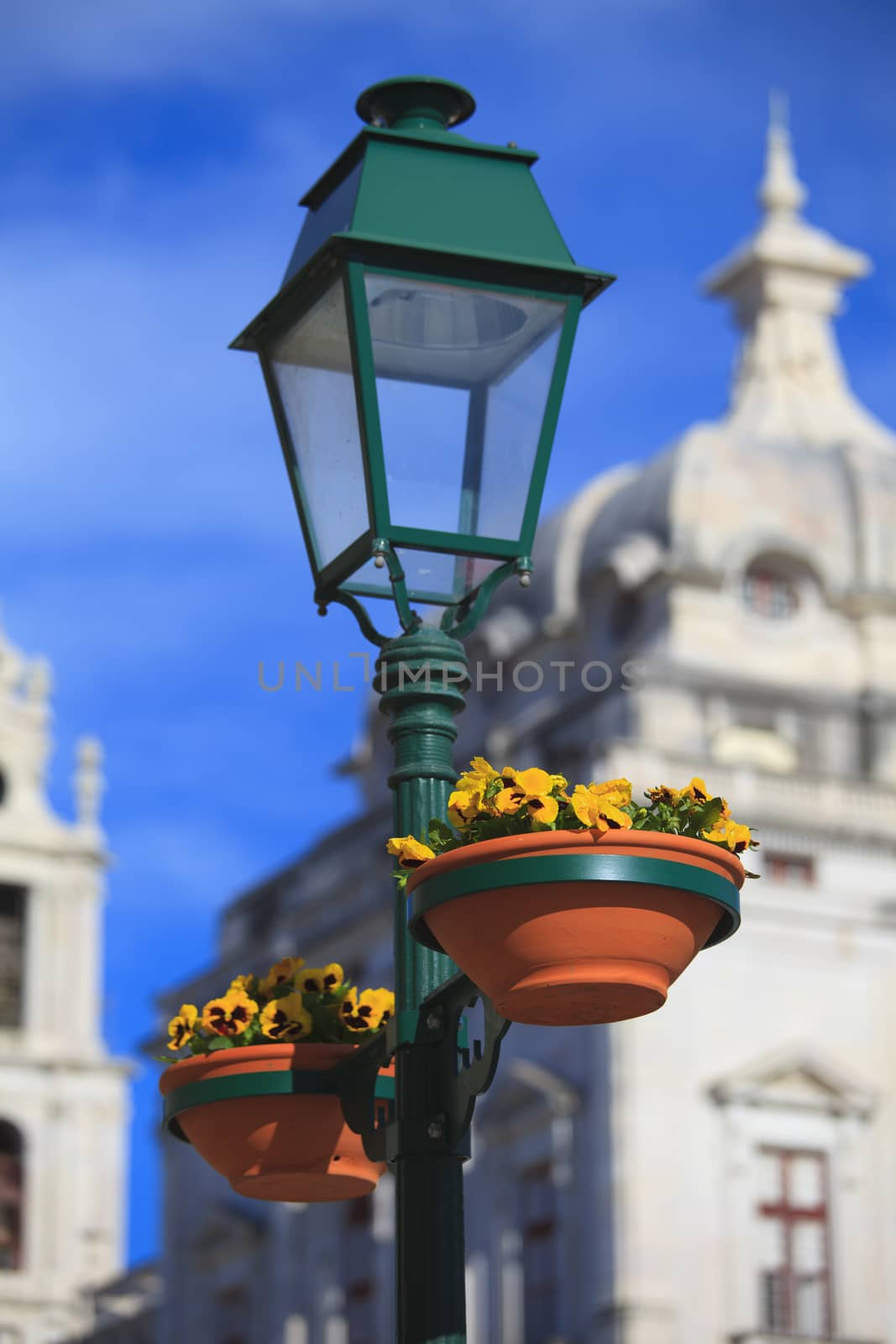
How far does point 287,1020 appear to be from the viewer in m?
7.61

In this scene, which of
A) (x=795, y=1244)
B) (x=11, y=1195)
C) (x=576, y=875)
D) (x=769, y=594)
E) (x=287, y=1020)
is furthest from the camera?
(x=11, y=1195)

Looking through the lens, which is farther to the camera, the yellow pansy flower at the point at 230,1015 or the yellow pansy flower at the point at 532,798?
the yellow pansy flower at the point at 230,1015

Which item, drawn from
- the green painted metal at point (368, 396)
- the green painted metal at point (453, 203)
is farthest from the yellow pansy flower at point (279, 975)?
the green painted metal at point (453, 203)

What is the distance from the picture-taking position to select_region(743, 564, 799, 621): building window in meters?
41.7

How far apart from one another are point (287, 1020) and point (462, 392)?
1.81m

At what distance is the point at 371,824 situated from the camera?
39906 mm

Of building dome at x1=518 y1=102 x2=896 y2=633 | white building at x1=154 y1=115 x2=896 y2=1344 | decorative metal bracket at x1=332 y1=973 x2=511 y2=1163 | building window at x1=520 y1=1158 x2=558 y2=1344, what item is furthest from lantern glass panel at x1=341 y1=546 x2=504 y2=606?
building dome at x1=518 y1=102 x2=896 y2=633

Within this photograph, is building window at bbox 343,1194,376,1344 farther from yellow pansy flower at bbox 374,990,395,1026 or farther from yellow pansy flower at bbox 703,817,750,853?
yellow pansy flower at bbox 703,817,750,853

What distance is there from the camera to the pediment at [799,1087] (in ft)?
110

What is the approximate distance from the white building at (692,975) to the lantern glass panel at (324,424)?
20.0 metres

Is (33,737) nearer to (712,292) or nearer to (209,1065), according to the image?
(712,292)

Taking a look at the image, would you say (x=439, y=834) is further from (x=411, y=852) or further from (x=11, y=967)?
(x=11, y=967)

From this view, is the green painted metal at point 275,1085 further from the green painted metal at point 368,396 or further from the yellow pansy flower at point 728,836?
the green painted metal at point 368,396

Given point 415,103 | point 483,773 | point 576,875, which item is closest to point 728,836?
point 576,875
